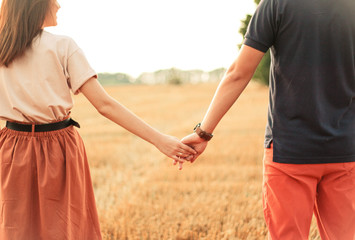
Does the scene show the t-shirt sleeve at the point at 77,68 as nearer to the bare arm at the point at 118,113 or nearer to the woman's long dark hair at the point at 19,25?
the bare arm at the point at 118,113

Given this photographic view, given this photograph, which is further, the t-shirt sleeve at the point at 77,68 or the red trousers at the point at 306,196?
the t-shirt sleeve at the point at 77,68

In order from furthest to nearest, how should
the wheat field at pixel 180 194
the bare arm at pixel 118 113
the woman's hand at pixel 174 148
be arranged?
the wheat field at pixel 180 194 → the woman's hand at pixel 174 148 → the bare arm at pixel 118 113

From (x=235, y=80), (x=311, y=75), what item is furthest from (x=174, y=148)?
(x=311, y=75)

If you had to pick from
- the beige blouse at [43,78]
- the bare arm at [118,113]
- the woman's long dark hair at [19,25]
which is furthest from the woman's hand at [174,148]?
the woman's long dark hair at [19,25]

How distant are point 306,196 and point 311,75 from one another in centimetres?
62

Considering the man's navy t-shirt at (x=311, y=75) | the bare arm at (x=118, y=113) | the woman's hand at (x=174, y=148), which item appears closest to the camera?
the man's navy t-shirt at (x=311, y=75)

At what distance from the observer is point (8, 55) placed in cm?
203

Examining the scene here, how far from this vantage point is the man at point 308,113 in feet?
6.18

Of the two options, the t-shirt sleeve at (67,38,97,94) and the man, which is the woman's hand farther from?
the man

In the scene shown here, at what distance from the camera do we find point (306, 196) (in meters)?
2.02

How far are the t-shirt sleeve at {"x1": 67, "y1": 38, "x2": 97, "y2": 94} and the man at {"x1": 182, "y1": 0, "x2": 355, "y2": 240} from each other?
0.84 metres

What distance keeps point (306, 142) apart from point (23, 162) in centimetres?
149

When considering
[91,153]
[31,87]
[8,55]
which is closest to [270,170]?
[31,87]

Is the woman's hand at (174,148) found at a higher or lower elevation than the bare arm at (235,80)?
lower
